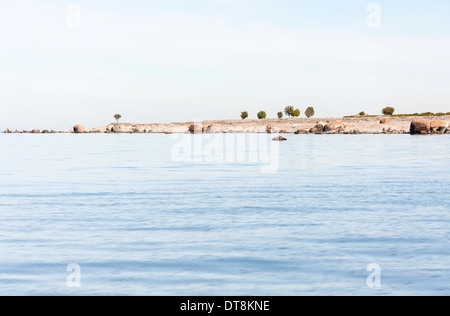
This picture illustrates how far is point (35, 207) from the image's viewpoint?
56.9 ft

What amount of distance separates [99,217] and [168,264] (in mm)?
5696

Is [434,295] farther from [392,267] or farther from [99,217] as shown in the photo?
[99,217]

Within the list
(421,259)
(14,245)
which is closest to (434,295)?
(421,259)

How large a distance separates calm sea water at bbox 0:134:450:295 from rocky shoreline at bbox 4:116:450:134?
68.1m

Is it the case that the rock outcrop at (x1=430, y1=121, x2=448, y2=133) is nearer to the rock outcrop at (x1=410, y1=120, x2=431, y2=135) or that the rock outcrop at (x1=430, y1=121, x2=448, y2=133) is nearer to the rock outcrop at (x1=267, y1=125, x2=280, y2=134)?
the rock outcrop at (x1=410, y1=120, x2=431, y2=135)

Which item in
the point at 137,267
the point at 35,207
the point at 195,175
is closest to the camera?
the point at 137,267

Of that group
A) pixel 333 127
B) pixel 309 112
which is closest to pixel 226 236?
pixel 333 127

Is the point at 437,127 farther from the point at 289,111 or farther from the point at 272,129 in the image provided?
the point at 289,111

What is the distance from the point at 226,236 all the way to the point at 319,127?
9850 cm

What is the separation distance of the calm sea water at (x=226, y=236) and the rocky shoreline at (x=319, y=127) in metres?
68.1

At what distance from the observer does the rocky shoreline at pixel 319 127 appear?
8888 centimetres

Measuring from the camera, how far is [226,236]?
12.8m
